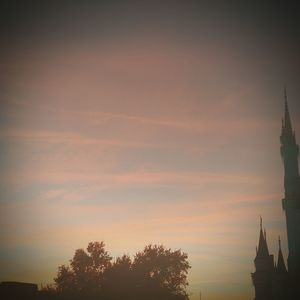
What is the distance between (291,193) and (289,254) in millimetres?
12894

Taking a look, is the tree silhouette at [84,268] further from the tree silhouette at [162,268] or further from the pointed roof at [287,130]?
the pointed roof at [287,130]

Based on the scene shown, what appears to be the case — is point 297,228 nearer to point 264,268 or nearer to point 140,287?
point 264,268

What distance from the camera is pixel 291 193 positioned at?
9081 cm

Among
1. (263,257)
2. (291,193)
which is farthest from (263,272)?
(291,193)

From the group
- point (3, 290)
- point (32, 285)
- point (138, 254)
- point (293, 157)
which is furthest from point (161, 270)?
point (293, 157)

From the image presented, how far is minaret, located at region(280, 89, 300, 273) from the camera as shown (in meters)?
85.9

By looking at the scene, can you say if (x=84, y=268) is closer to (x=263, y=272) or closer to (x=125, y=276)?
(x=125, y=276)

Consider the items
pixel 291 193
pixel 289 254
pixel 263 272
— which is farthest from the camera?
pixel 291 193

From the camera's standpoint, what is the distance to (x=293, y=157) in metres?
94.3

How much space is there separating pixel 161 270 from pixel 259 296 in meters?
34.5

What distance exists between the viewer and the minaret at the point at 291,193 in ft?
282

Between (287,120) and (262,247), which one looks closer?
(262,247)

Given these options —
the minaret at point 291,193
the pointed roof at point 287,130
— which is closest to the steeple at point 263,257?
the minaret at point 291,193

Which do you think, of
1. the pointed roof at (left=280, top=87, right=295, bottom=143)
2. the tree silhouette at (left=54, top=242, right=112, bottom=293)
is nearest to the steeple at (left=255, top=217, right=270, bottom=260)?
the pointed roof at (left=280, top=87, right=295, bottom=143)
